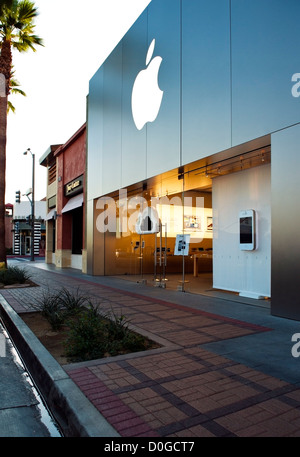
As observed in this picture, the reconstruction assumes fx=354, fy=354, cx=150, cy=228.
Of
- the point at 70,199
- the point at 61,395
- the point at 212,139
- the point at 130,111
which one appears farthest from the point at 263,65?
the point at 70,199

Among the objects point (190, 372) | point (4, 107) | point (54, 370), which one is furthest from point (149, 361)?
point (4, 107)

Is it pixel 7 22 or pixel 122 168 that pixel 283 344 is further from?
pixel 7 22

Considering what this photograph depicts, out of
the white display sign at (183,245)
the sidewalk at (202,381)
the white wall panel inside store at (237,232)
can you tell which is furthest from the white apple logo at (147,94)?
the sidewalk at (202,381)

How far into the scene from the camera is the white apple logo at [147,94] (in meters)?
11.7

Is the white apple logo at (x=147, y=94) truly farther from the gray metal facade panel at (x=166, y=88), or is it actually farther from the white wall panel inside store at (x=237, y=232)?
the white wall panel inside store at (x=237, y=232)

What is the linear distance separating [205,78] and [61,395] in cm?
835

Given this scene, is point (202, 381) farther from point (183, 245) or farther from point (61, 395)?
point (183, 245)

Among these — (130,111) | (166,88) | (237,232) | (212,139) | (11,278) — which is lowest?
(11,278)

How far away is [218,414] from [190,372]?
3.34 ft

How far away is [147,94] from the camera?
12352 mm

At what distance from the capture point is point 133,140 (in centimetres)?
1341

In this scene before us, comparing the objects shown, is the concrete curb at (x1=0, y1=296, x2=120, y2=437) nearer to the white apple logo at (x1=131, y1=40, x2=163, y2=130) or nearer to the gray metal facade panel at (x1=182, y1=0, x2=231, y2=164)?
the gray metal facade panel at (x1=182, y1=0, x2=231, y2=164)

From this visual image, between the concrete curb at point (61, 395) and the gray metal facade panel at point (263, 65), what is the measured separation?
5.96 meters
